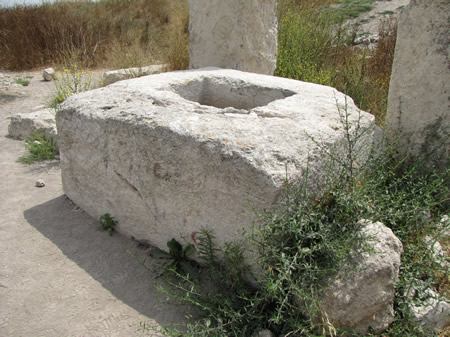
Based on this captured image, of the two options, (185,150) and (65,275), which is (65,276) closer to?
(65,275)

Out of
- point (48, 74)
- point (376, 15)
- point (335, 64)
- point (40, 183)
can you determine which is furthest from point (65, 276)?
point (376, 15)

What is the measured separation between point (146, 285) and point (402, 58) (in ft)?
7.70

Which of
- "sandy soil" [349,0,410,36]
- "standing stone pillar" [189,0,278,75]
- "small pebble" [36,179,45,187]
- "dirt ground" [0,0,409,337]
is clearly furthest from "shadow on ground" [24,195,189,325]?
"sandy soil" [349,0,410,36]

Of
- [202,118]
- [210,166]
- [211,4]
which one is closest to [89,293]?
[210,166]

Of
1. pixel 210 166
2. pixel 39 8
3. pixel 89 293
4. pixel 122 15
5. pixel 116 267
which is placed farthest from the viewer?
pixel 122 15

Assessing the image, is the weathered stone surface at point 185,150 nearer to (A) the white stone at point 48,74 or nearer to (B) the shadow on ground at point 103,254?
(B) the shadow on ground at point 103,254

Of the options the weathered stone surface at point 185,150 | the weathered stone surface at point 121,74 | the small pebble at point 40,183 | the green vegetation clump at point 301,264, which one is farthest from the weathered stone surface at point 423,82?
the weathered stone surface at point 121,74

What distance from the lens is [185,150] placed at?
2.10 m

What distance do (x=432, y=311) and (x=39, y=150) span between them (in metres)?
3.77

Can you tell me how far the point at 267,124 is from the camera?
2.22 metres

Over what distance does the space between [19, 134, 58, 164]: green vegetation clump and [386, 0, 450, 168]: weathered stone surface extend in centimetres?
329

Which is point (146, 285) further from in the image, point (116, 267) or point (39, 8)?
point (39, 8)

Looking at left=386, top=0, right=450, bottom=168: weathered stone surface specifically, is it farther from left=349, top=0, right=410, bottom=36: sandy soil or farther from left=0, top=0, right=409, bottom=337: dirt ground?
left=349, top=0, right=410, bottom=36: sandy soil

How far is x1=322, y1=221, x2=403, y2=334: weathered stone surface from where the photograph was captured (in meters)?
1.78
